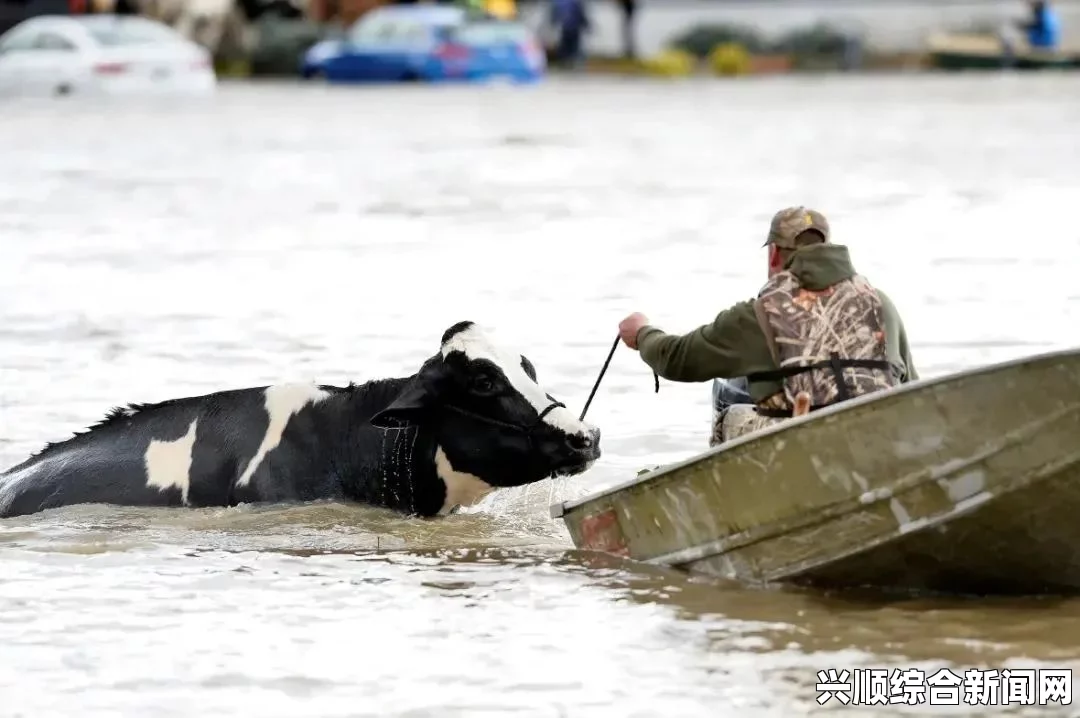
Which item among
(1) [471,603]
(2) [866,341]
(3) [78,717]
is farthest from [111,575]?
(2) [866,341]

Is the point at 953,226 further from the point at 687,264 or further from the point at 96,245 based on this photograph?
the point at 96,245

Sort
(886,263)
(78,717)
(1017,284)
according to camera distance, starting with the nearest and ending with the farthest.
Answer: (78,717) → (1017,284) → (886,263)

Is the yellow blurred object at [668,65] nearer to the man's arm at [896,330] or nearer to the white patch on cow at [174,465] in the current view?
the white patch on cow at [174,465]

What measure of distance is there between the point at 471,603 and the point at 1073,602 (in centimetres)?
225

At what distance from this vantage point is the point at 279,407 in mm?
10539

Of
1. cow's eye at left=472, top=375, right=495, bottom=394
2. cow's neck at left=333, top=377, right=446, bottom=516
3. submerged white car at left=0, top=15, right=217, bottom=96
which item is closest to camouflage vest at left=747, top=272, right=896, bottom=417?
cow's eye at left=472, top=375, right=495, bottom=394

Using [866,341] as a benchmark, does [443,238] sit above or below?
below

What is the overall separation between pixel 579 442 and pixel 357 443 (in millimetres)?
970

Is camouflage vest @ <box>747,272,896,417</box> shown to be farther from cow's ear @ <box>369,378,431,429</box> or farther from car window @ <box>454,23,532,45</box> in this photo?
car window @ <box>454,23,532,45</box>

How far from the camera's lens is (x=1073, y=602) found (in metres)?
9.29

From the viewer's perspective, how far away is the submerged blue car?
2073 inches

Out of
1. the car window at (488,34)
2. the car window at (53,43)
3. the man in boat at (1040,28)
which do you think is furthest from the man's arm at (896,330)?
the man in boat at (1040,28)

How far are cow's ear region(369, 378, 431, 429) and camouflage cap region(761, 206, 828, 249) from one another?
64.3 inches

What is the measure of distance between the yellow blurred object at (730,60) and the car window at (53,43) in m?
15.1
